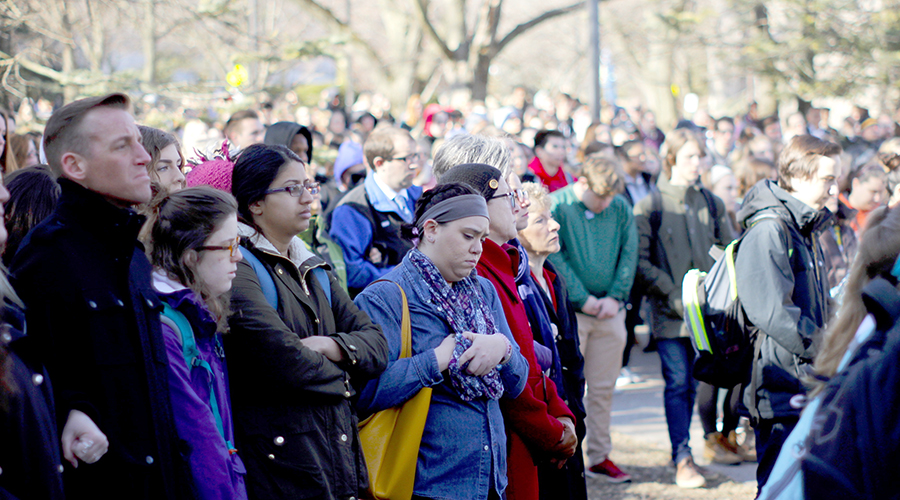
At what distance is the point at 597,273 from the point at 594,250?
16 cm

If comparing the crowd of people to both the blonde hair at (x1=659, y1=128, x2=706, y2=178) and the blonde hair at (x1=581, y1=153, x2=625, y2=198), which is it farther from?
the blonde hair at (x1=659, y1=128, x2=706, y2=178)

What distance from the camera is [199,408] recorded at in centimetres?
248

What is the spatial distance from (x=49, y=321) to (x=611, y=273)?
4147mm

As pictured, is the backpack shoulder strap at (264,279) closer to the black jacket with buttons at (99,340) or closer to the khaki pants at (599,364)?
the black jacket with buttons at (99,340)

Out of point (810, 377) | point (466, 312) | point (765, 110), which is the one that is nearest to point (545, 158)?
point (466, 312)

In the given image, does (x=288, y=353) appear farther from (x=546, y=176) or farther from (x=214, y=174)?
(x=546, y=176)

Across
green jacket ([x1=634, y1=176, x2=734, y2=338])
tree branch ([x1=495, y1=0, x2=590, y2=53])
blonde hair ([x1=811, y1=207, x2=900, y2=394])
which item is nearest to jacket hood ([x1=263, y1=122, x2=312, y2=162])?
green jacket ([x1=634, y1=176, x2=734, y2=338])

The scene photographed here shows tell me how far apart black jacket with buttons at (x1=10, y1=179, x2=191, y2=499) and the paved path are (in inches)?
170

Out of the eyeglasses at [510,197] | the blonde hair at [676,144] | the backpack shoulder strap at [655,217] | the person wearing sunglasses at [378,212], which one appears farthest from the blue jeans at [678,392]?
the eyeglasses at [510,197]

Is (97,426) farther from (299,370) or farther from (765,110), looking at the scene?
(765,110)

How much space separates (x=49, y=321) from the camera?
2258 mm

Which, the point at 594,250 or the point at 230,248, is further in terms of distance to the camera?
the point at 594,250

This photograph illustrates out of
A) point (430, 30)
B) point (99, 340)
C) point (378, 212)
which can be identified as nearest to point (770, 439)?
point (378, 212)

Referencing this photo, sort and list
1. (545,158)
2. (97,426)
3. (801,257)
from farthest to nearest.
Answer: (545,158), (801,257), (97,426)
